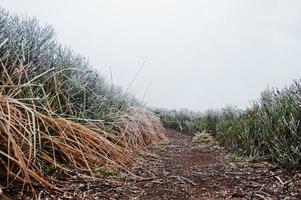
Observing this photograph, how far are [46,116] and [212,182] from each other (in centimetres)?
152

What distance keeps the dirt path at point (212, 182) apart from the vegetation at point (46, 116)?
424mm

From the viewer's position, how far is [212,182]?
343cm

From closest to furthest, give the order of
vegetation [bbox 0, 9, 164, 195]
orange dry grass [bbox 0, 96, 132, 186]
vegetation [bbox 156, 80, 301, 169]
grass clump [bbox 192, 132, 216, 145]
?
orange dry grass [bbox 0, 96, 132, 186], vegetation [bbox 0, 9, 164, 195], vegetation [bbox 156, 80, 301, 169], grass clump [bbox 192, 132, 216, 145]

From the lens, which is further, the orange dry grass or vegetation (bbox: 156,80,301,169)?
vegetation (bbox: 156,80,301,169)

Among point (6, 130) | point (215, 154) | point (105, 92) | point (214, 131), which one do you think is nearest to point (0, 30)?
point (6, 130)

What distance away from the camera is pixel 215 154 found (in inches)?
221

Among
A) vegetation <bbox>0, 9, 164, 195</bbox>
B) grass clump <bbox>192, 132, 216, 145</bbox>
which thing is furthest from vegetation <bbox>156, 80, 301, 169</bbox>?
vegetation <bbox>0, 9, 164, 195</bbox>

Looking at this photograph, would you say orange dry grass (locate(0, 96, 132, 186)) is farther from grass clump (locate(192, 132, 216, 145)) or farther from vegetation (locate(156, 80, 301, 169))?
grass clump (locate(192, 132, 216, 145))

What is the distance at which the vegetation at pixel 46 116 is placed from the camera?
3088 millimetres

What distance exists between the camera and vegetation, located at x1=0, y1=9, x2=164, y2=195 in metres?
3.09

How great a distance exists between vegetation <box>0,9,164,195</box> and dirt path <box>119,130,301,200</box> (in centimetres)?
42

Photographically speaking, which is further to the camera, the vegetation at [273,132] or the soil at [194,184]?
the vegetation at [273,132]

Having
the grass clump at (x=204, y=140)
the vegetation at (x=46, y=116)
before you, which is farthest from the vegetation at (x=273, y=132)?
the vegetation at (x=46, y=116)

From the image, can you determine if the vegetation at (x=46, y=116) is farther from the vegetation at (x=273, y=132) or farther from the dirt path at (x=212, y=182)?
the vegetation at (x=273, y=132)
